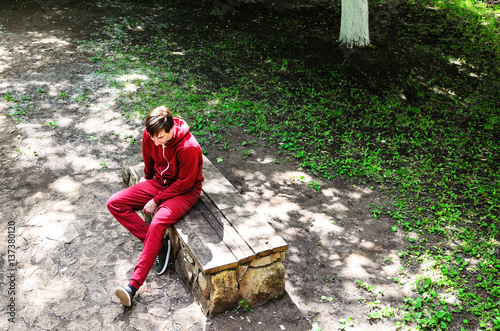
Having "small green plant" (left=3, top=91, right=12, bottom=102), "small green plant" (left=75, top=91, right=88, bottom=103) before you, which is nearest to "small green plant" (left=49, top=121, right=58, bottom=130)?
"small green plant" (left=75, top=91, right=88, bottom=103)

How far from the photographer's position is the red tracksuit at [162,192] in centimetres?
391

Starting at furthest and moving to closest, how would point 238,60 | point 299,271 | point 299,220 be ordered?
point 238,60
point 299,220
point 299,271

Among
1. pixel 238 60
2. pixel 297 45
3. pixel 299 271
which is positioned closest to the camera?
pixel 299 271

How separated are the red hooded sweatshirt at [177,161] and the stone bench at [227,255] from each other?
1.00 feet

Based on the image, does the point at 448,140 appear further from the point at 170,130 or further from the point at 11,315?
the point at 11,315

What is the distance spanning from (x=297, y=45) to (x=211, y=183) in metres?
6.50

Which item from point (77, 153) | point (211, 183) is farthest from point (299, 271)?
point (77, 153)

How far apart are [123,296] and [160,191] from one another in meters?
1.12

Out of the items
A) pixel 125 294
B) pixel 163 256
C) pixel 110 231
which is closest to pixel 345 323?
pixel 163 256

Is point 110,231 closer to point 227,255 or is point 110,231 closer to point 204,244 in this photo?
point 204,244

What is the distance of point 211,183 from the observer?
4.64 metres

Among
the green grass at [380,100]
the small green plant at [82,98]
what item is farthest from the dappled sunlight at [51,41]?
the small green plant at [82,98]

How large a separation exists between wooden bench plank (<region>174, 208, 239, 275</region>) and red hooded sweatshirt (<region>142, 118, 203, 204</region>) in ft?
Result: 1.01

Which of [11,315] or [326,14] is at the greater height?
[326,14]
